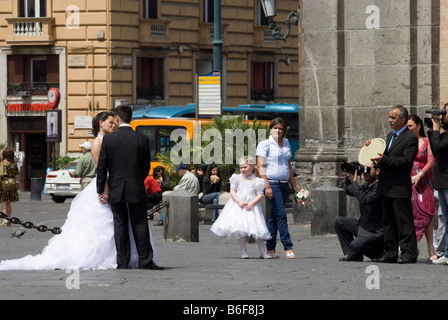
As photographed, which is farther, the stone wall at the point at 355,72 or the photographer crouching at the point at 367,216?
the stone wall at the point at 355,72

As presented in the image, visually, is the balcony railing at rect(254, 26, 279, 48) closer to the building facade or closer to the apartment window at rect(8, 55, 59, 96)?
the building facade

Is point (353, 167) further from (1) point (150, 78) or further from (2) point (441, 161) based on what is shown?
(1) point (150, 78)

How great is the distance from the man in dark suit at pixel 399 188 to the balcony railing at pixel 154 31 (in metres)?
30.8

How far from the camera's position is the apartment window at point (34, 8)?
43.1 metres

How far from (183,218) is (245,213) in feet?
11.3

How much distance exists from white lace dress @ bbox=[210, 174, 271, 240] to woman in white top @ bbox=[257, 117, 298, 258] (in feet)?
0.45

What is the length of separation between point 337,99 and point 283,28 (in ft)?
92.3

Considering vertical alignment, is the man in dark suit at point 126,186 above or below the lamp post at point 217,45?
below

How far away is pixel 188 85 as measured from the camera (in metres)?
44.8

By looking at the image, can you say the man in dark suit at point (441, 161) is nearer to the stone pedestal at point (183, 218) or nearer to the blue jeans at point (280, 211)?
the blue jeans at point (280, 211)

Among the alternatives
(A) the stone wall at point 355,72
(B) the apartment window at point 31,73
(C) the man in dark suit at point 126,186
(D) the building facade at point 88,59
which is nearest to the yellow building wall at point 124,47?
(D) the building facade at point 88,59

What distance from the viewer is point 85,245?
1231 cm

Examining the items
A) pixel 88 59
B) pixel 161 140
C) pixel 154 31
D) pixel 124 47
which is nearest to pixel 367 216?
pixel 161 140

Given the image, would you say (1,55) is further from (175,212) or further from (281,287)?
(281,287)
